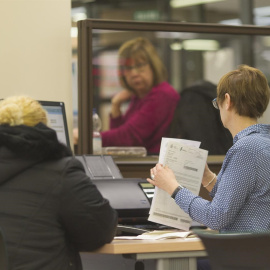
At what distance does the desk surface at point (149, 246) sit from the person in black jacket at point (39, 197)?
0.14m

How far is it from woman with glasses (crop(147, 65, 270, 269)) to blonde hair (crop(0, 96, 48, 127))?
2.03 feet

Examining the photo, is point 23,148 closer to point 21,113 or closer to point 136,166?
point 21,113

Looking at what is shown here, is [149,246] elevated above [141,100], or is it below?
below

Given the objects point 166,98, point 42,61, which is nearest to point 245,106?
point 42,61

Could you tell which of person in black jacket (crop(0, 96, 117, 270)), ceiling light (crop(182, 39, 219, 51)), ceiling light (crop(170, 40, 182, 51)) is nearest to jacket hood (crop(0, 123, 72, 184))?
person in black jacket (crop(0, 96, 117, 270))

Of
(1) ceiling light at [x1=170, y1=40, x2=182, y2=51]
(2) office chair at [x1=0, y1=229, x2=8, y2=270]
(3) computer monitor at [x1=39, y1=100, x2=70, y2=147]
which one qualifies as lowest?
(2) office chair at [x1=0, y1=229, x2=8, y2=270]

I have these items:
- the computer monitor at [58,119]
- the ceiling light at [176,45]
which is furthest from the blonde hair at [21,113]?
the ceiling light at [176,45]

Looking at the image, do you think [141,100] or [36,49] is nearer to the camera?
[36,49]

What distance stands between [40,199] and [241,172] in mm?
783

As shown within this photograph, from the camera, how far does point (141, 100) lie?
6.00 metres

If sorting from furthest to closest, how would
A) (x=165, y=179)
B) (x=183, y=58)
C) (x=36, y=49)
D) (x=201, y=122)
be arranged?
(x=183, y=58) < (x=201, y=122) < (x=36, y=49) < (x=165, y=179)

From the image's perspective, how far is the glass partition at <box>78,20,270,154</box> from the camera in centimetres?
465

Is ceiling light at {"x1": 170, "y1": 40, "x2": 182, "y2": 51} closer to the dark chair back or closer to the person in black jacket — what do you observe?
the dark chair back

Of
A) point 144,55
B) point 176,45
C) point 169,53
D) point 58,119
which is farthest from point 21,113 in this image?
point 169,53
